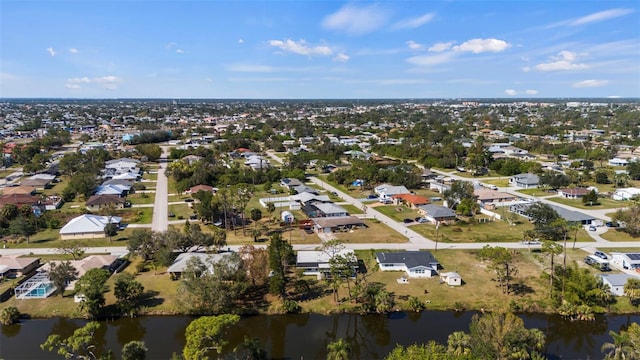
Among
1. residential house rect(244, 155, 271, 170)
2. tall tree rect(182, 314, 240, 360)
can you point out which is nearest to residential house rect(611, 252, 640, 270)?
Answer: tall tree rect(182, 314, 240, 360)

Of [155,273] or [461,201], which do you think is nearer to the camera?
[155,273]

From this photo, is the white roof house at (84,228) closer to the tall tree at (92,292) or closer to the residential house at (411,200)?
the tall tree at (92,292)

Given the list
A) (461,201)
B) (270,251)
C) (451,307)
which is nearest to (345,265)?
(270,251)

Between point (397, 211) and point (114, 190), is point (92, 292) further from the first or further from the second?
point (397, 211)

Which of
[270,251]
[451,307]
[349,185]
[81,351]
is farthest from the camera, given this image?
[349,185]

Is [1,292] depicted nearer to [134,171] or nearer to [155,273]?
[155,273]

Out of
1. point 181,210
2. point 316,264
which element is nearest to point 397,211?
point 316,264

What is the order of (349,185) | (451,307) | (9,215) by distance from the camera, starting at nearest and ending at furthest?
(451,307) < (9,215) < (349,185)
